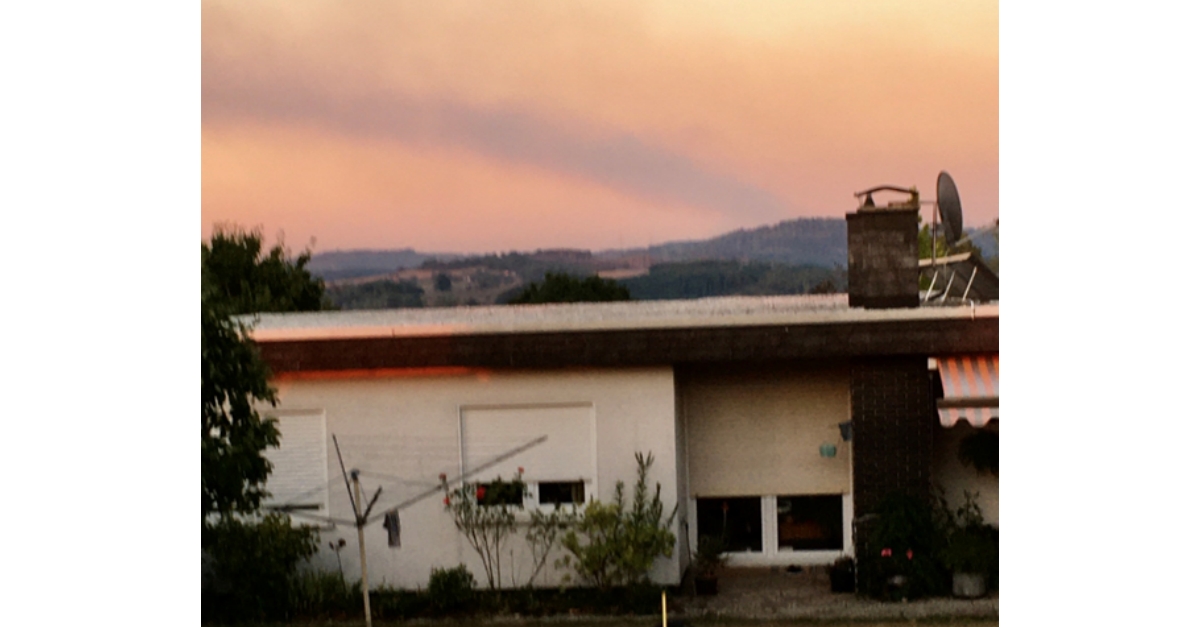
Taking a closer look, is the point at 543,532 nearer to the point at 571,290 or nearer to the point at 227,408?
the point at 227,408

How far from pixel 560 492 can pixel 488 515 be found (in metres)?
0.66

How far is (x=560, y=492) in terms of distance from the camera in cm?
913

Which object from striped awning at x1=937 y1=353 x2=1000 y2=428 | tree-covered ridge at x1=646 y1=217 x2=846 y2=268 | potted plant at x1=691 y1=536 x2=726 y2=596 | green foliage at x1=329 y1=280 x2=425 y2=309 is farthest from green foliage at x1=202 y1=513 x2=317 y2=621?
striped awning at x1=937 y1=353 x2=1000 y2=428

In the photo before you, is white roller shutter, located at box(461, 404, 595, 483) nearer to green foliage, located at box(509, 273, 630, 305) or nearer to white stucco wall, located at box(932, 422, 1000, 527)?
white stucco wall, located at box(932, 422, 1000, 527)

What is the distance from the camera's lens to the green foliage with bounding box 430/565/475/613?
874 cm

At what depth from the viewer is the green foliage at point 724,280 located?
1116cm

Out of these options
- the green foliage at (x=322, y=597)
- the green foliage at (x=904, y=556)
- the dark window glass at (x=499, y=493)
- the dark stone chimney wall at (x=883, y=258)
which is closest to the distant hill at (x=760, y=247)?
the dark stone chimney wall at (x=883, y=258)

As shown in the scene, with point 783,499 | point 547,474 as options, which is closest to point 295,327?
point 547,474

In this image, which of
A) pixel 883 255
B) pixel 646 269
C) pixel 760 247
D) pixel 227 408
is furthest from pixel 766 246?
pixel 227 408

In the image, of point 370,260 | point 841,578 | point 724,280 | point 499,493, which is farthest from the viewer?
point 724,280
